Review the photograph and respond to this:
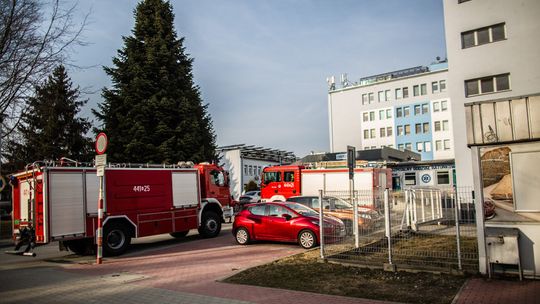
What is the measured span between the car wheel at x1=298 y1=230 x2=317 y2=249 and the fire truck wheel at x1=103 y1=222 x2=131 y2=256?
18.8 feet

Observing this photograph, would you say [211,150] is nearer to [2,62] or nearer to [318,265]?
[2,62]

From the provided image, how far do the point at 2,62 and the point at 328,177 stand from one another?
16.9 m

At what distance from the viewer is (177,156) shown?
101ft

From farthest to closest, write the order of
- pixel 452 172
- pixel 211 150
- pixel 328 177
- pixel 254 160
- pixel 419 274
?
pixel 254 160 < pixel 452 172 < pixel 211 150 < pixel 328 177 < pixel 419 274

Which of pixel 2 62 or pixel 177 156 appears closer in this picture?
pixel 2 62

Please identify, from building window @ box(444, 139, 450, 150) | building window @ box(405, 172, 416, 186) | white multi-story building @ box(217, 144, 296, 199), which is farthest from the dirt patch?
building window @ box(444, 139, 450, 150)

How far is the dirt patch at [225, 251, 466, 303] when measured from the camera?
7.37m

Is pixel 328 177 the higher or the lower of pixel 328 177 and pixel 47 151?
the lower

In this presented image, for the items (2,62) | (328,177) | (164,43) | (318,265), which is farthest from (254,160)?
(318,265)

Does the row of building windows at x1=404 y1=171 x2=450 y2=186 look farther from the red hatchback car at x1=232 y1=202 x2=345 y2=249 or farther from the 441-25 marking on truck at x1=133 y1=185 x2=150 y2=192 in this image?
the 441-25 marking on truck at x1=133 y1=185 x2=150 y2=192

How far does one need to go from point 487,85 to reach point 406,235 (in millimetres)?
18460

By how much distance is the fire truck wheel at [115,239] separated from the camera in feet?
44.8

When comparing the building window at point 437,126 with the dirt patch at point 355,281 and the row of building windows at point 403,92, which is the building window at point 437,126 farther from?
the dirt patch at point 355,281

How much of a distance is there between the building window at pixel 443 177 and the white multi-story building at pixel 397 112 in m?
24.4
